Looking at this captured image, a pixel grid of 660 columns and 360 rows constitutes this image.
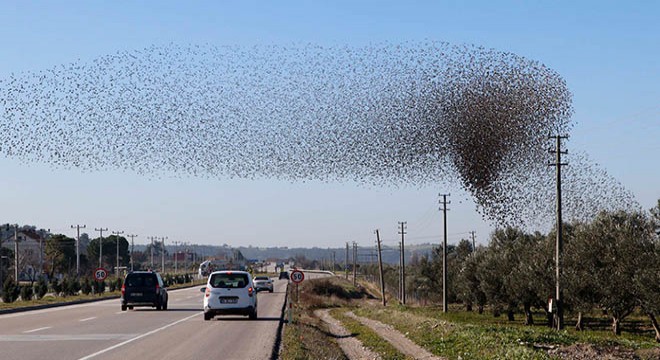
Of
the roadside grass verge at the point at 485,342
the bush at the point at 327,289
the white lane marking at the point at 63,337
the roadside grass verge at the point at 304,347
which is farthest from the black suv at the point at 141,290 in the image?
the bush at the point at 327,289

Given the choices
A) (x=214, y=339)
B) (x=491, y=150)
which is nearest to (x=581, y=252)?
(x=491, y=150)

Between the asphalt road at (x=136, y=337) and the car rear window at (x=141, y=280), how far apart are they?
602 centimetres

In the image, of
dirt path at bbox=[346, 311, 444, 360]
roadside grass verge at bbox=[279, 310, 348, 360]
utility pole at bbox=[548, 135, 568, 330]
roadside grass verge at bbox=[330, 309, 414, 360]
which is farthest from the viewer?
utility pole at bbox=[548, 135, 568, 330]

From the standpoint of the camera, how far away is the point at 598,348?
2552 centimetres

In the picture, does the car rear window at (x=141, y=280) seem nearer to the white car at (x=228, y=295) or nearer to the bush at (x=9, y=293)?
the white car at (x=228, y=295)

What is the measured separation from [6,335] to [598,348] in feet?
54.9

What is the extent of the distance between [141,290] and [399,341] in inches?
602

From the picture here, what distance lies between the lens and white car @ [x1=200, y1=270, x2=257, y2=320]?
115ft

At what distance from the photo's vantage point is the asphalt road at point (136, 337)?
2061 centimetres

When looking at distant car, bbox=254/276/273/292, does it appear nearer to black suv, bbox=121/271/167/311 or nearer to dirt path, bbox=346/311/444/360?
dirt path, bbox=346/311/444/360

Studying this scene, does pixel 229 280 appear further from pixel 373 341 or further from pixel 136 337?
pixel 136 337

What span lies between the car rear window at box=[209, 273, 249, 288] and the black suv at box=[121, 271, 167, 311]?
906 centimetres

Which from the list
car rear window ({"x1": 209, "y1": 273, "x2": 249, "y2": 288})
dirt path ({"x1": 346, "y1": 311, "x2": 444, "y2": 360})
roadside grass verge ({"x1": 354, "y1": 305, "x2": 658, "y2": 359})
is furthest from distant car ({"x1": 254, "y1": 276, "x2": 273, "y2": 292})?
car rear window ({"x1": 209, "y1": 273, "x2": 249, "y2": 288})

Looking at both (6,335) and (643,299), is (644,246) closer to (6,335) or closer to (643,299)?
(643,299)
